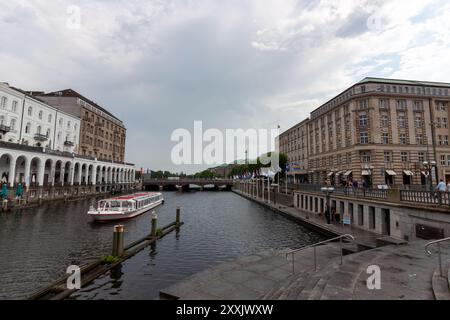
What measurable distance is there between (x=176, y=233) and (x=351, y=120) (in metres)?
44.3

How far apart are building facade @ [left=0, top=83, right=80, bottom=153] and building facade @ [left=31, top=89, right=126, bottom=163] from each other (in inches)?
141

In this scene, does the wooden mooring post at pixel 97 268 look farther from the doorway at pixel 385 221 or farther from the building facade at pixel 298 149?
the building facade at pixel 298 149

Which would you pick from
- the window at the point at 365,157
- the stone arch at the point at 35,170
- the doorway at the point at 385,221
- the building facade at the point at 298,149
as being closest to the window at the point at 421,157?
the window at the point at 365,157

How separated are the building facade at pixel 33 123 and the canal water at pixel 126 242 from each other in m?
28.5

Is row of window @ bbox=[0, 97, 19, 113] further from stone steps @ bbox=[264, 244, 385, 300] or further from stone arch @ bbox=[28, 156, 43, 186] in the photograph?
stone steps @ bbox=[264, 244, 385, 300]

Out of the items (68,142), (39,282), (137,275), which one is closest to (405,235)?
→ (137,275)

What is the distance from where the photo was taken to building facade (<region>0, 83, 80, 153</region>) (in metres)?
47.8

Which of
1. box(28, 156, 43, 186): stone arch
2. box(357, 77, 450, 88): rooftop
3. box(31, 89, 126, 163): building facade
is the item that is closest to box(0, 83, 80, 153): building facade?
box(31, 89, 126, 163): building facade

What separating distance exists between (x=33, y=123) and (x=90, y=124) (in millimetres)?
23647

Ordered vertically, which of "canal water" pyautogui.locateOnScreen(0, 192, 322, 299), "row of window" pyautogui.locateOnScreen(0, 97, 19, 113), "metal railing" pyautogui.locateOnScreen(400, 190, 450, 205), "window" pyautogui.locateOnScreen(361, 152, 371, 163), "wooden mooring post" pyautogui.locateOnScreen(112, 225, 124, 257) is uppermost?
"row of window" pyautogui.locateOnScreen(0, 97, 19, 113)

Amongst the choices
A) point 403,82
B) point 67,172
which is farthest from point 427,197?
point 67,172

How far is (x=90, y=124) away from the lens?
78812 mm

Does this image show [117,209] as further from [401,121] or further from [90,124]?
[90,124]
